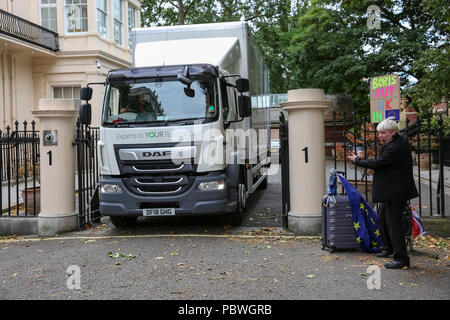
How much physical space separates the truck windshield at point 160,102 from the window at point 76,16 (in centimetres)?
1497

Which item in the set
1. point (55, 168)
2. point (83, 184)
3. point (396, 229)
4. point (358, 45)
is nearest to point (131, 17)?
point (358, 45)

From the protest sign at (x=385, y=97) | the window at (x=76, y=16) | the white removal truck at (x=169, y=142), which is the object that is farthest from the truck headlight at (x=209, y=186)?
the window at (x=76, y=16)

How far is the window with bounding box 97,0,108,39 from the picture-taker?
22.2 metres

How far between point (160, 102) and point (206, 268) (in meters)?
3.15

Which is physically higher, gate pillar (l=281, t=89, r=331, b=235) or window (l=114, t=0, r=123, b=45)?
window (l=114, t=0, r=123, b=45)

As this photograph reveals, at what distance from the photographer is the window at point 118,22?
24234 millimetres

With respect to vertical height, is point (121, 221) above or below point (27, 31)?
below

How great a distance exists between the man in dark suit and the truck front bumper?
2777mm

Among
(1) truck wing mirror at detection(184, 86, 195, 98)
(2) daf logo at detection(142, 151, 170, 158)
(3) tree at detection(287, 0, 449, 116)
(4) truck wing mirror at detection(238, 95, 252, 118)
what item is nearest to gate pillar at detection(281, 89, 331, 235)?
(4) truck wing mirror at detection(238, 95, 252, 118)

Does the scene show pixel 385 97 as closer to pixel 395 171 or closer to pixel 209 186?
pixel 395 171

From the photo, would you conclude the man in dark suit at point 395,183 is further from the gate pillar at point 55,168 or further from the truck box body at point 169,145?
the gate pillar at point 55,168

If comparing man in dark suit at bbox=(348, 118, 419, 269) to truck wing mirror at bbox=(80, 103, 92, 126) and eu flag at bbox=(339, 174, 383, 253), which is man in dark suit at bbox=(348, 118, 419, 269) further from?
truck wing mirror at bbox=(80, 103, 92, 126)

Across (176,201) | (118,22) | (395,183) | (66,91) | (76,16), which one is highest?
(118,22)

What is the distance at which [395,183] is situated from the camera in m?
5.83
